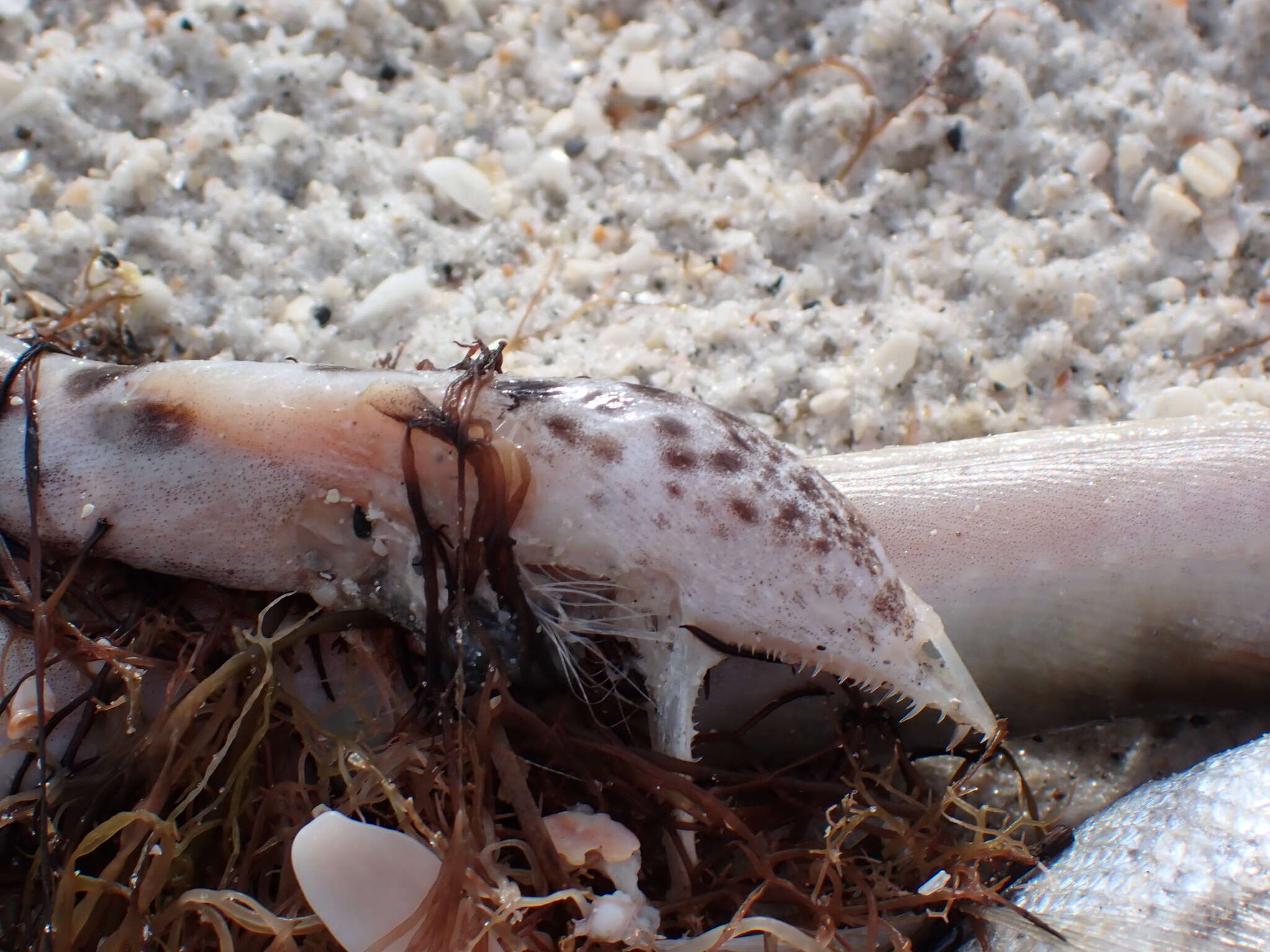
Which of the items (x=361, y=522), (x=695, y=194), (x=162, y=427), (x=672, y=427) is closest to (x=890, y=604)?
(x=672, y=427)

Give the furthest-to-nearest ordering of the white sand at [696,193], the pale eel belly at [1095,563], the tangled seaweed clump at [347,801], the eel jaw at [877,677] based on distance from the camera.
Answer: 1. the white sand at [696,193]
2. the pale eel belly at [1095,563]
3. the eel jaw at [877,677]
4. the tangled seaweed clump at [347,801]

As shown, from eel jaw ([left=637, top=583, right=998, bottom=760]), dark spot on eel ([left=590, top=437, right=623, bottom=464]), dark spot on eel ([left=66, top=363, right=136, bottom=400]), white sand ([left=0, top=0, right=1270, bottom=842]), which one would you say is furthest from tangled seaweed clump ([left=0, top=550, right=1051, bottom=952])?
white sand ([left=0, top=0, right=1270, bottom=842])

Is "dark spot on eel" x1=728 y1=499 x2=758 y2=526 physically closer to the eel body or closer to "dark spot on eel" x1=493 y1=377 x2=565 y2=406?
the eel body

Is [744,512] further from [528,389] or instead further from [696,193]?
[696,193]

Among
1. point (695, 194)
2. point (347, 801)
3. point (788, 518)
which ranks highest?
point (695, 194)

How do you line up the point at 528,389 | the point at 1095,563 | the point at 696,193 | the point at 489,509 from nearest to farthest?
the point at 489,509 → the point at 528,389 → the point at 1095,563 → the point at 696,193

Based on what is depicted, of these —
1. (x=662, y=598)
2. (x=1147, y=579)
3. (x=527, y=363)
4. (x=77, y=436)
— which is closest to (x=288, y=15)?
(x=527, y=363)

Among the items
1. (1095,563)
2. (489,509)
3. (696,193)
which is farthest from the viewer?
(696,193)

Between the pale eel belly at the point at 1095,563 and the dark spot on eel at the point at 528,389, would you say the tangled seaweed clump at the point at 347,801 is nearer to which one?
the pale eel belly at the point at 1095,563

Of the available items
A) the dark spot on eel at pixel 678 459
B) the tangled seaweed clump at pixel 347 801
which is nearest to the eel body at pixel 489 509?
the dark spot on eel at pixel 678 459

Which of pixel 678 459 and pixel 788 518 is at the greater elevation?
pixel 678 459
